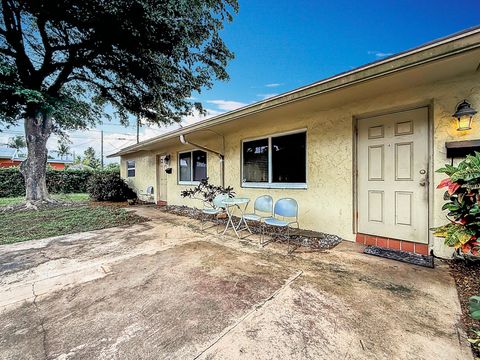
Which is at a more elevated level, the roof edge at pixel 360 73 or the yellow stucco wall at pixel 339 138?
the roof edge at pixel 360 73

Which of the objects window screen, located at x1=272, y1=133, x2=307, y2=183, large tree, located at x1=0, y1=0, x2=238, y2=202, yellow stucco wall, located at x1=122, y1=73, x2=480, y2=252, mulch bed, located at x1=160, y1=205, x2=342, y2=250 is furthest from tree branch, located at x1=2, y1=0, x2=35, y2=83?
mulch bed, located at x1=160, y1=205, x2=342, y2=250

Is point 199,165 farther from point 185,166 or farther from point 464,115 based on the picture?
point 464,115

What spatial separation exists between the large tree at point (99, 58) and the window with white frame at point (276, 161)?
192 inches

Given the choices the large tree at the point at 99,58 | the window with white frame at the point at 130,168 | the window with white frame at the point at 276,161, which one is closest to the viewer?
the window with white frame at the point at 276,161

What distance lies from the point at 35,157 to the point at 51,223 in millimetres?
4459

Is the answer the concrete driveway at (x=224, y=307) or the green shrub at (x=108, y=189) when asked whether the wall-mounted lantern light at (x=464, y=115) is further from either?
the green shrub at (x=108, y=189)

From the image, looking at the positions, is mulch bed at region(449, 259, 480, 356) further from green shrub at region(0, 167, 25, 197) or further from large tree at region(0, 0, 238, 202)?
green shrub at region(0, 167, 25, 197)

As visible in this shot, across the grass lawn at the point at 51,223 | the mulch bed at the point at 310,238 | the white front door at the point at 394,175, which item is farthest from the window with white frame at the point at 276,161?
the grass lawn at the point at 51,223

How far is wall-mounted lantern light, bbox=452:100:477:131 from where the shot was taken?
2.52 meters

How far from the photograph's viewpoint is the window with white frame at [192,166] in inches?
274

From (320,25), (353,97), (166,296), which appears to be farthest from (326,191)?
(320,25)

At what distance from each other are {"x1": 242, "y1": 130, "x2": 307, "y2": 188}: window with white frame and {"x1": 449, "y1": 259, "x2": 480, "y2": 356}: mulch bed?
241 centimetres

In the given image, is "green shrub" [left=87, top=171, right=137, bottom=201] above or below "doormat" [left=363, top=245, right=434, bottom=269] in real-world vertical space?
above

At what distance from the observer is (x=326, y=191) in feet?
12.9
